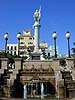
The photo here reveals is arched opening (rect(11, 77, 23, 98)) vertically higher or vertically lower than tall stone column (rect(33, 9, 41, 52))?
lower

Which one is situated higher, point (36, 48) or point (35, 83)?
point (36, 48)

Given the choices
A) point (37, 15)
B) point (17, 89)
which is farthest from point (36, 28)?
point (17, 89)

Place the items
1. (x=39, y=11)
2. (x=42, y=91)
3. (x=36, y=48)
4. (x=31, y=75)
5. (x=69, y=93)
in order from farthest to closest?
(x=39, y=11)
(x=36, y=48)
(x=31, y=75)
(x=42, y=91)
(x=69, y=93)

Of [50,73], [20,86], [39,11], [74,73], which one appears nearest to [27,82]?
[20,86]

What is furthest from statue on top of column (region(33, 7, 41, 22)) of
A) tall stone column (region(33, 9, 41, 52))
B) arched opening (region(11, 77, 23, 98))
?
arched opening (region(11, 77, 23, 98))

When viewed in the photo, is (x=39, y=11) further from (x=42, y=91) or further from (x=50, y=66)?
(x=42, y=91)

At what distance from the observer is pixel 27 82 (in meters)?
26.9

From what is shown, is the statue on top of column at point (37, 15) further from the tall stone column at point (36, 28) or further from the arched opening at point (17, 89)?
the arched opening at point (17, 89)

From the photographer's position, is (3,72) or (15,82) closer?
(15,82)

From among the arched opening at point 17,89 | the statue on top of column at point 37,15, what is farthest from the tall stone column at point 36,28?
the arched opening at point 17,89

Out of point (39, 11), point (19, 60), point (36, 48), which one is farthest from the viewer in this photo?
point (39, 11)

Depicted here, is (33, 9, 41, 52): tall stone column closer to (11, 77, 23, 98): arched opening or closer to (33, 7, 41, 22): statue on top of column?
(33, 7, 41, 22): statue on top of column

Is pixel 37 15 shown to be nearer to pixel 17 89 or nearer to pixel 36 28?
pixel 36 28

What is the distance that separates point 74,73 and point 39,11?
1827 cm
